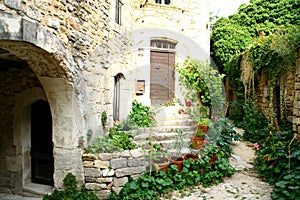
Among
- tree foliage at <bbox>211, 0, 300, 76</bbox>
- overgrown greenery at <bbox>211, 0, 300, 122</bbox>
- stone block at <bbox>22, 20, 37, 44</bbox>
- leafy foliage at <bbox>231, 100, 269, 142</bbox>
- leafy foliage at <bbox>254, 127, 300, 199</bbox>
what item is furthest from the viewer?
tree foliage at <bbox>211, 0, 300, 76</bbox>

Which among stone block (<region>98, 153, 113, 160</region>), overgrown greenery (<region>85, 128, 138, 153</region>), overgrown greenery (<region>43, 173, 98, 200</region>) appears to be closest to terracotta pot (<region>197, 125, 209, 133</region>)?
overgrown greenery (<region>85, 128, 138, 153</region>)

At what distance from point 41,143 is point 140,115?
2475 millimetres

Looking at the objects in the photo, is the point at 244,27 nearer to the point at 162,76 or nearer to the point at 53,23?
the point at 162,76

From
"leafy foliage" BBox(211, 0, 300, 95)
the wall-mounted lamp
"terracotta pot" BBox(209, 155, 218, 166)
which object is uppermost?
"leafy foliage" BBox(211, 0, 300, 95)

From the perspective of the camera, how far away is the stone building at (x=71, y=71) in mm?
2873

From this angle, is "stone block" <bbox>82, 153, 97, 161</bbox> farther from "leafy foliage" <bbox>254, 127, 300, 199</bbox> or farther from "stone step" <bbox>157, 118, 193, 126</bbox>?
"leafy foliage" <bbox>254, 127, 300, 199</bbox>

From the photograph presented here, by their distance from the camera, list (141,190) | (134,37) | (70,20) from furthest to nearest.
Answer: (134,37)
(141,190)
(70,20)

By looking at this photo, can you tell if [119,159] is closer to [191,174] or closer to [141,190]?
[141,190]

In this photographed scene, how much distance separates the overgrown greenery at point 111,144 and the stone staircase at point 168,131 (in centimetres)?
36

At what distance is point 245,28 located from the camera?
11.2m

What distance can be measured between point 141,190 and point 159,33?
5034 millimetres

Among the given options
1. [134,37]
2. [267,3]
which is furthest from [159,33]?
[267,3]

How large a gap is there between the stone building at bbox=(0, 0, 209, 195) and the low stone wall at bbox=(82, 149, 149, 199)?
0.15 m

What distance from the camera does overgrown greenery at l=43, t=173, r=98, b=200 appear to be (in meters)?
3.50
